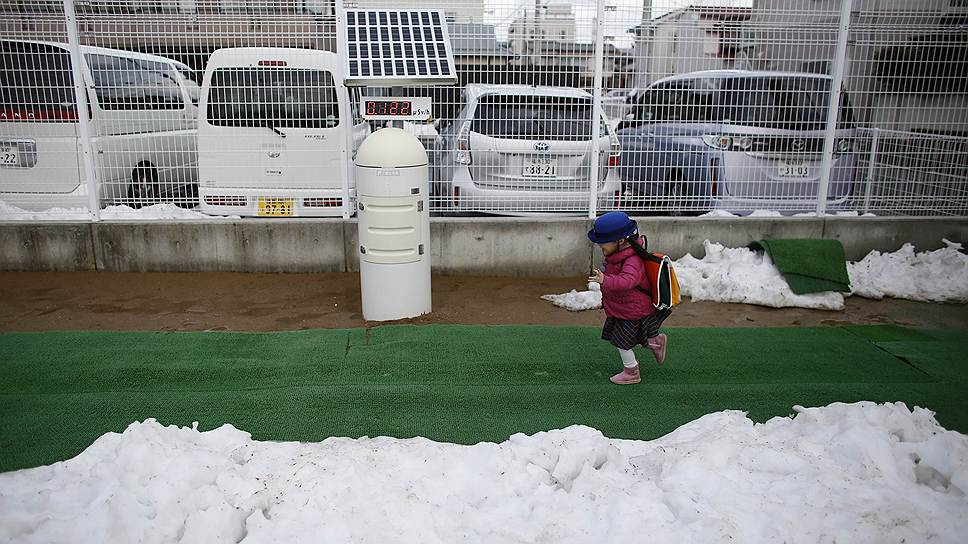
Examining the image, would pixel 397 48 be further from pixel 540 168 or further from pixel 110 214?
pixel 110 214

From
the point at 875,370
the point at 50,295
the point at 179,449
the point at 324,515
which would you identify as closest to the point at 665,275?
the point at 875,370

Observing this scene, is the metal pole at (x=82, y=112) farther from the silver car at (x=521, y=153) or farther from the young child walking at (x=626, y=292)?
the young child walking at (x=626, y=292)

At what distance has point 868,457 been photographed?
3.33m

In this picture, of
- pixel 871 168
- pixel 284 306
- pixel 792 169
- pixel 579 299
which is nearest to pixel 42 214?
pixel 284 306

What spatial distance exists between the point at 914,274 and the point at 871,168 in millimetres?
1238

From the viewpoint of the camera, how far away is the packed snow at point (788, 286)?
21.7 ft

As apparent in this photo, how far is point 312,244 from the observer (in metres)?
7.16

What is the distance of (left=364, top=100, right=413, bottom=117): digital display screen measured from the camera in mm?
5621

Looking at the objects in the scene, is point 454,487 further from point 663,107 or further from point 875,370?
point 663,107

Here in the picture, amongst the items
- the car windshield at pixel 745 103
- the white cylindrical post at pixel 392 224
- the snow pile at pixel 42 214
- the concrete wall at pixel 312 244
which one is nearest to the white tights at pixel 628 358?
the white cylindrical post at pixel 392 224

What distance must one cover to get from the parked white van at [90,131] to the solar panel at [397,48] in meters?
2.30

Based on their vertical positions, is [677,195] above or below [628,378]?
above

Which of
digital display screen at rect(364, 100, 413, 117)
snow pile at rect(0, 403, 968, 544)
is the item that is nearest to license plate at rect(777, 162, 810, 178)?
digital display screen at rect(364, 100, 413, 117)

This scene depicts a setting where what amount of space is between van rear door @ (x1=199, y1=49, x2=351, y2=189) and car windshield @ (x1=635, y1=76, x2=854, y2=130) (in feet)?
10.2
